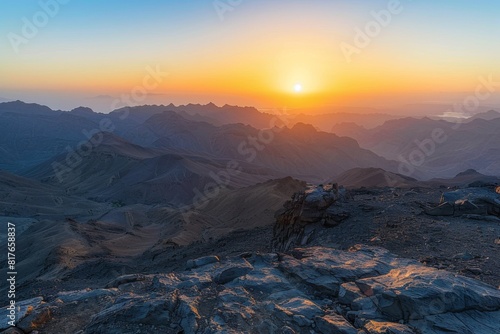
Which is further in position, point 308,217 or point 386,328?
point 308,217

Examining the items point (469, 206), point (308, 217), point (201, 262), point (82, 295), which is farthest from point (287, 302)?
point (469, 206)

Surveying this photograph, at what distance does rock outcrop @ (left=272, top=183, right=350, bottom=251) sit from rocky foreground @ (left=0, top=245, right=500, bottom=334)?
16.0 ft

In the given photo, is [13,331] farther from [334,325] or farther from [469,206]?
[469,206]

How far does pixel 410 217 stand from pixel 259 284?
26.2 feet

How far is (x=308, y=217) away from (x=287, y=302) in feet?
25.2

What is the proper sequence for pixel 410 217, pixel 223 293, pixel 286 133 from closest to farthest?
pixel 223 293
pixel 410 217
pixel 286 133

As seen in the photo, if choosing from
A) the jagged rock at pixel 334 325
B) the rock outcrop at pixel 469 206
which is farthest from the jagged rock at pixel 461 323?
the rock outcrop at pixel 469 206

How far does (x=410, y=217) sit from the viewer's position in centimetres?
1342

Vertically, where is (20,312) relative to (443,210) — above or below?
below

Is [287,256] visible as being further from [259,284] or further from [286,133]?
[286,133]

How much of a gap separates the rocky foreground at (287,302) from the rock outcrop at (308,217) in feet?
16.0

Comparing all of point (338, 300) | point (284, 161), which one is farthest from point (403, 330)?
point (284, 161)

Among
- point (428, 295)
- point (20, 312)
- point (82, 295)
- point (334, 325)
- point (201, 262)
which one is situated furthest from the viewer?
point (201, 262)

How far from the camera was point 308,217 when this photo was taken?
15016 millimetres
